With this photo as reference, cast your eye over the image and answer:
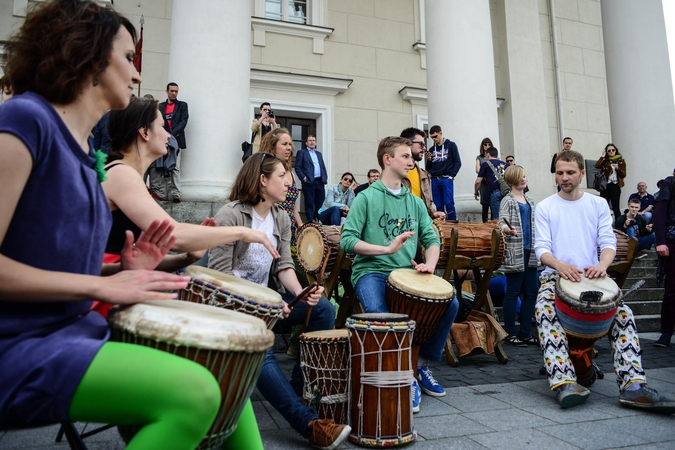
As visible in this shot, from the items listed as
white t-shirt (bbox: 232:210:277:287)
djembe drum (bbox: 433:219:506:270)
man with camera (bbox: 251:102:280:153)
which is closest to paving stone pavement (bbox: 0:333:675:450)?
white t-shirt (bbox: 232:210:277:287)

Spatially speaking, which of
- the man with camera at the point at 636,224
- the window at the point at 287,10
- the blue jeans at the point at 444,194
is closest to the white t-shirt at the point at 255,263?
the blue jeans at the point at 444,194

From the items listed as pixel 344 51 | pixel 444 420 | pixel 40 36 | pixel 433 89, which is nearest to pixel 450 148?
pixel 433 89

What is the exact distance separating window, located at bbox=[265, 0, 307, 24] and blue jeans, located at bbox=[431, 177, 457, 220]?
596 centimetres

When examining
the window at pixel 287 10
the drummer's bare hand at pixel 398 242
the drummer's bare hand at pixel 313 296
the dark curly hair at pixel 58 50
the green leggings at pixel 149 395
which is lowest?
the green leggings at pixel 149 395

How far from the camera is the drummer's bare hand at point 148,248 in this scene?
1736 mm

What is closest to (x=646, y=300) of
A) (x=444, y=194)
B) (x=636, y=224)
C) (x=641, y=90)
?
(x=636, y=224)

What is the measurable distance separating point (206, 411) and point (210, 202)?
20.2ft

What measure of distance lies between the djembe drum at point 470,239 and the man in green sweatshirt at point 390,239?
3.05 feet

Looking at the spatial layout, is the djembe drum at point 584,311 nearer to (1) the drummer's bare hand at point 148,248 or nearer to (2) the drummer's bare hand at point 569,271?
(2) the drummer's bare hand at point 569,271

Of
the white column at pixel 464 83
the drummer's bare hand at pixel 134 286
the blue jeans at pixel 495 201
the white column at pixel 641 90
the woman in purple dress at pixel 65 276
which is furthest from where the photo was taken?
the white column at pixel 641 90

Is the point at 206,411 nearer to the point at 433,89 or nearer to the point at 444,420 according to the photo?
the point at 444,420

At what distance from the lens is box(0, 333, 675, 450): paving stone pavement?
9.07 ft

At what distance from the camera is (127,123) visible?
7.79 ft

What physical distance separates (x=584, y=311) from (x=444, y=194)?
5537 mm
